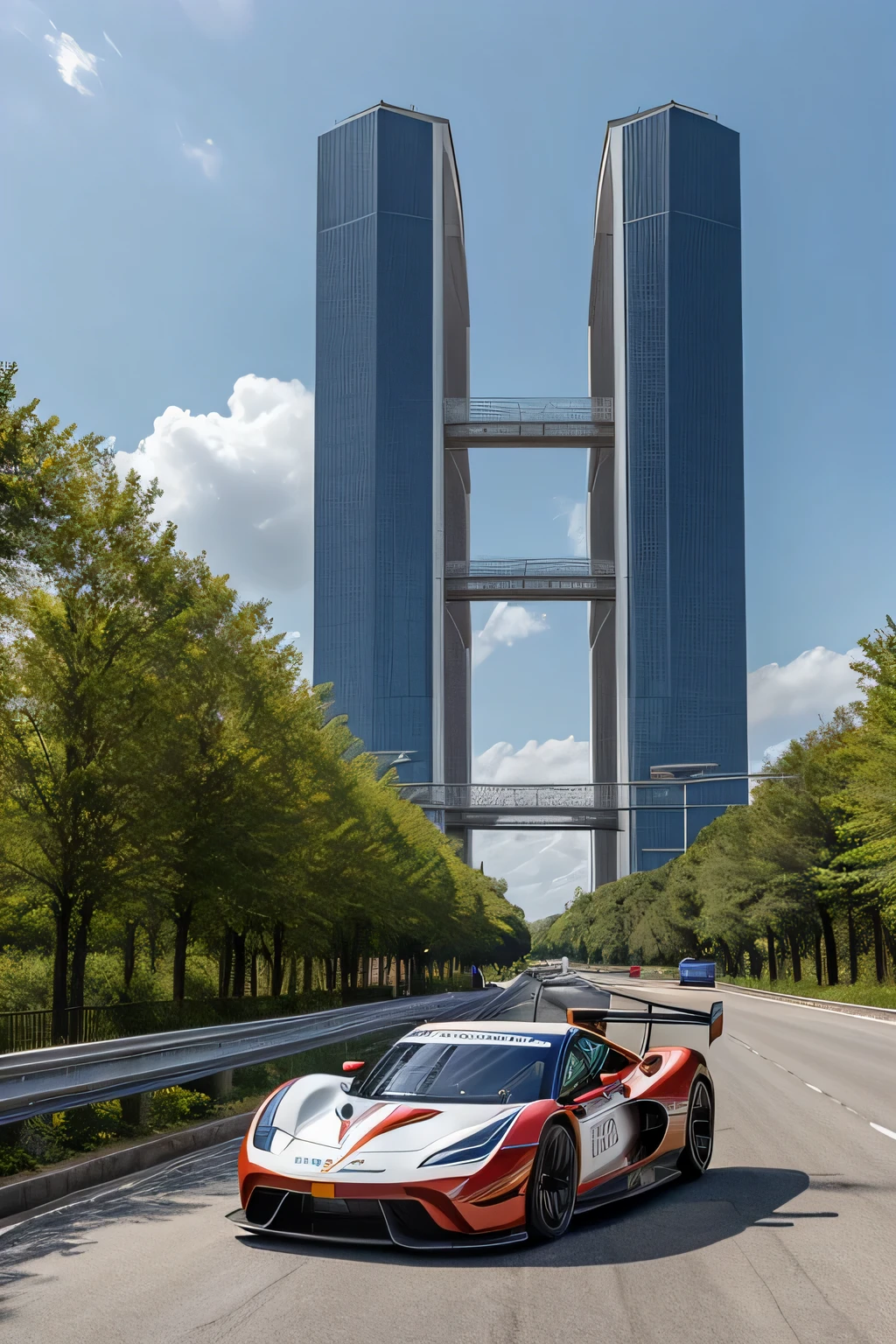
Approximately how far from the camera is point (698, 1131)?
9750 millimetres

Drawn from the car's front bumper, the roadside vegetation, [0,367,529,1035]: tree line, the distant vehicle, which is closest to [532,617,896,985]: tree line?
the distant vehicle

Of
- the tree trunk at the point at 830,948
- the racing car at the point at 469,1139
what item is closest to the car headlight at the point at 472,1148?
the racing car at the point at 469,1139

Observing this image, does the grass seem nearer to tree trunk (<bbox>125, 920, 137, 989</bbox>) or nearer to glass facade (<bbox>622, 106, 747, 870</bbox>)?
tree trunk (<bbox>125, 920, 137, 989</bbox>)

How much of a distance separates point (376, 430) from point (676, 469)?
1324 inches

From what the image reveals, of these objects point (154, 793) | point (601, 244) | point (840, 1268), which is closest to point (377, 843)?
point (154, 793)

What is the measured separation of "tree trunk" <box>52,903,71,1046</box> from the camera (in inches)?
824

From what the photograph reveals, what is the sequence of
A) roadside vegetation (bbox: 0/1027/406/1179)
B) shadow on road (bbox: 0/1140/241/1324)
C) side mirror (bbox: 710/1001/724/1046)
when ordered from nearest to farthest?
shadow on road (bbox: 0/1140/241/1324) → side mirror (bbox: 710/1001/724/1046) → roadside vegetation (bbox: 0/1027/406/1179)

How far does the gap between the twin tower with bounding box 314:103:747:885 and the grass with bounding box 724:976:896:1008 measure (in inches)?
2141

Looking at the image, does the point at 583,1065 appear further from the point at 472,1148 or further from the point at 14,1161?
the point at 14,1161

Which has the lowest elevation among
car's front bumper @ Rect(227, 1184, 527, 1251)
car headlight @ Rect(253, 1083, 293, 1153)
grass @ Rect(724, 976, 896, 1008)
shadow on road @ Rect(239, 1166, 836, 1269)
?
grass @ Rect(724, 976, 896, 1008)

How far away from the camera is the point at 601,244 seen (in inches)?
7057

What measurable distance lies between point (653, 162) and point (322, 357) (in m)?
45.0

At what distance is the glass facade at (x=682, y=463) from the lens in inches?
5221

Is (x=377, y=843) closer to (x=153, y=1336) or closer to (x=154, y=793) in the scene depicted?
(x=154, y=793)
